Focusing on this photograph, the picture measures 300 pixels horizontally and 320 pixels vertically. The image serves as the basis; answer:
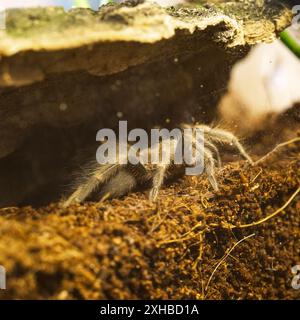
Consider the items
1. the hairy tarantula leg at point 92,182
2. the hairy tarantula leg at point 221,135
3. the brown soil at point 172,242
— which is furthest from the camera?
the hairy tarantula leg at point 221,135

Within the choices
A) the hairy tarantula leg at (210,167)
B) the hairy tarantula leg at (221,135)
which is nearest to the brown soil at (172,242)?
the hairy tarantula leg at (210,167)

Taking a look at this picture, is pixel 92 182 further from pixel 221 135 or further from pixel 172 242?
pixel 221 135

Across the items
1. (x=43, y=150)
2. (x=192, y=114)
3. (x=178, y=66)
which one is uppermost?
(x=178, y=66)

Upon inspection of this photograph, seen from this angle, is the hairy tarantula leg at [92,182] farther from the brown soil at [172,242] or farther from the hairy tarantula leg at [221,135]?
the hairy tarantula leg at [221,135]
